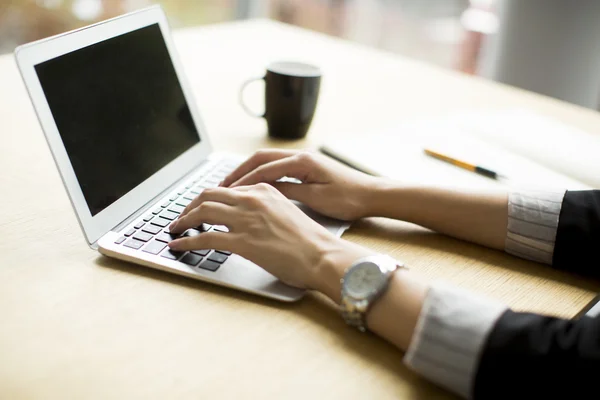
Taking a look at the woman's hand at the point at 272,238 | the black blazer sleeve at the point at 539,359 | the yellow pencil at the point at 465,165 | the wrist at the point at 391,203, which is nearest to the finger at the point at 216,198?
the woman's hand at the point at 272,238

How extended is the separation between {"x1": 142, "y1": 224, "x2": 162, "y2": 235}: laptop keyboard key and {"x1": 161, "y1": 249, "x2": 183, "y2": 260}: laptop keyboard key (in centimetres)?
5

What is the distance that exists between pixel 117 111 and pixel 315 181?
0.28 meters

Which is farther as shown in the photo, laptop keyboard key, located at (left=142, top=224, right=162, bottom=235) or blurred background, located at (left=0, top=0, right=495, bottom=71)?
blurred background, located at (left=0, top=0, right=495, bottom=71)

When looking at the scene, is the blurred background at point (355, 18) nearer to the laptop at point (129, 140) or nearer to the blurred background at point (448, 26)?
the blurred background at point (448, 26)

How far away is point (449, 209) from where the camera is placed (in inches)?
33.7

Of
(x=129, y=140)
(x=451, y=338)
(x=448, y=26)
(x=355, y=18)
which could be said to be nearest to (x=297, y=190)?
(x=129, y=140)

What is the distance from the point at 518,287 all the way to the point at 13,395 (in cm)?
56

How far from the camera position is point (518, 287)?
0.76 meters

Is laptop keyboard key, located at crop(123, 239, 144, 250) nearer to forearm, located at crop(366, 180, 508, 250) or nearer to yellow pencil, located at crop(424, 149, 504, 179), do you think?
forearm, located at crop(366, 180, 508, 250)

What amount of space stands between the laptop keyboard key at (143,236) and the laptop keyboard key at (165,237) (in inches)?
0.4

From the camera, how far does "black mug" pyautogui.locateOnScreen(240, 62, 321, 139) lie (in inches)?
43.3

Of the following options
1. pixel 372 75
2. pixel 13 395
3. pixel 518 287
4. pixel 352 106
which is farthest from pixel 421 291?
pixel 372 75

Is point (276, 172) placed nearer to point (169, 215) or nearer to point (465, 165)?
point (169, 215)

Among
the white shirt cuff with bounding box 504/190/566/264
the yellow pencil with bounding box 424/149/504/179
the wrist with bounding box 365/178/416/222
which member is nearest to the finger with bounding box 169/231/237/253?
the wrist with bounding box 365/178/416/222
